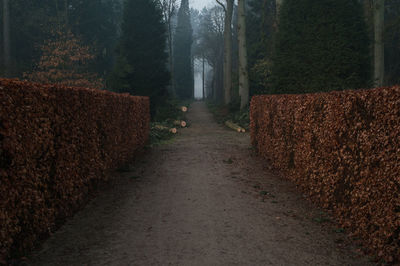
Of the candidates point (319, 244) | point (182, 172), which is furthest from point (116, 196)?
point (319, 244)

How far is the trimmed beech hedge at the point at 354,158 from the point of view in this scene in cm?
404

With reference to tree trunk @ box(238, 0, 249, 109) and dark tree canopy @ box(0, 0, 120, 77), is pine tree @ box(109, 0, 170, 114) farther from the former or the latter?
tree trunk @ box(238, 0, 249, 109)

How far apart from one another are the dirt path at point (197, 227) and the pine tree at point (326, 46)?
678cm

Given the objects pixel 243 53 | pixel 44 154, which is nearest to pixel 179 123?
pixel 243 53

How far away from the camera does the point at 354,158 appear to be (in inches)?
193

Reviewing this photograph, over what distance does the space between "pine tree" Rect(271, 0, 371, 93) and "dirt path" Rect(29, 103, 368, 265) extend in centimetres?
678

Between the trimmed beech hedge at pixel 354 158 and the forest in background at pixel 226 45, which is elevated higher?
the forest in background at pixel 226 45

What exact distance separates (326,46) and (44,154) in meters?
12.2

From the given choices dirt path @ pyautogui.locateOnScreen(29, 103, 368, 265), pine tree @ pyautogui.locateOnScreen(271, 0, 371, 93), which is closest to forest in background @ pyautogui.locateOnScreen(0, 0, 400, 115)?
pine tree @ pyautogui.locateOnScreen(271, 0, 371, 93)

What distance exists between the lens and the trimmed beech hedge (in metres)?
4.04

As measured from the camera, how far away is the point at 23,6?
3020 centimetres

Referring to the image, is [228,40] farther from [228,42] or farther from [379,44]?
[379,44]

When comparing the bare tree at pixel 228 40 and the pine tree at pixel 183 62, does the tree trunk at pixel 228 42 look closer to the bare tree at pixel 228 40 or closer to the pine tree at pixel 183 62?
the bare tree at pixel 228 40

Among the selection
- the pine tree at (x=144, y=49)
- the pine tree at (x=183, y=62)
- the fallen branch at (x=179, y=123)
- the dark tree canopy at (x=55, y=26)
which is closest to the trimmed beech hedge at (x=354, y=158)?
the fallen branch at (x=179, y=123)
